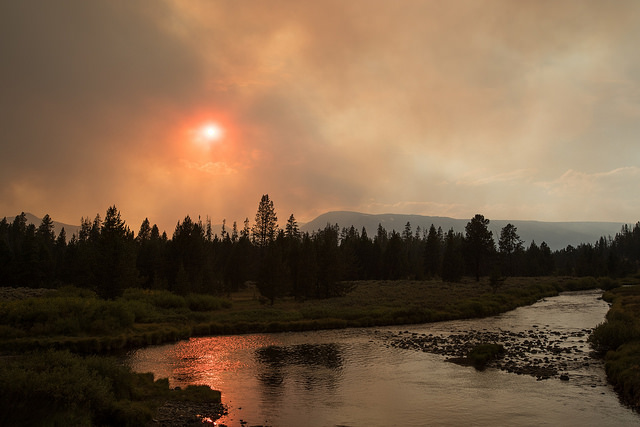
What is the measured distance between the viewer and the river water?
66.7ft

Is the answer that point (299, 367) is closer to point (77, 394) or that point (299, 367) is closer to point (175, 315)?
point (77, 394)

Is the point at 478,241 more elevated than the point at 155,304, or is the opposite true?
the point at 478,241

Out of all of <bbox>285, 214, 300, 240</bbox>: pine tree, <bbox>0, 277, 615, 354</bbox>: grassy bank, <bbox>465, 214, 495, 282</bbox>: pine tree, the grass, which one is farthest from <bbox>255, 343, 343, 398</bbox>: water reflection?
<bbox>285, 214, 300, 240</bbox>: pine tree

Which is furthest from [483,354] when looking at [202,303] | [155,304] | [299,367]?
[155,304]

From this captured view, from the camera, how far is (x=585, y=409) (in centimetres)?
2120

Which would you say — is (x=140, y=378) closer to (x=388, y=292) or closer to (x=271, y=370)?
(x=271, y=370)

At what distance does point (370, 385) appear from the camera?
26062mm

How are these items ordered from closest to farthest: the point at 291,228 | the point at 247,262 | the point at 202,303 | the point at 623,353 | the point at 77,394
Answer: the point at 77,394 < the point at 623,353 < the point at 202,303 < the point at 247,262 < the point at 291,228

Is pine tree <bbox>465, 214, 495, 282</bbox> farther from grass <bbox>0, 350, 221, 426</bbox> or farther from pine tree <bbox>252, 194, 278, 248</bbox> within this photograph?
grass <bbox>0, 350, 221, 426</bbox>

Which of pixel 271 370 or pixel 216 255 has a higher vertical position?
pixel 216 255

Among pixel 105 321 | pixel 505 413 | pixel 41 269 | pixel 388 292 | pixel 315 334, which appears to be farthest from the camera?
pixel 41 269

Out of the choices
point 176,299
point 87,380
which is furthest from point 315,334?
point 87,380

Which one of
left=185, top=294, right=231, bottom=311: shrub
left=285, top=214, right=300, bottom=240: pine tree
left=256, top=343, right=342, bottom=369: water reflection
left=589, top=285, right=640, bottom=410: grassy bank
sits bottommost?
left=256, top=343, right=342, bottom=369: water reflection

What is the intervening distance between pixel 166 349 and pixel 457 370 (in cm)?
2467
